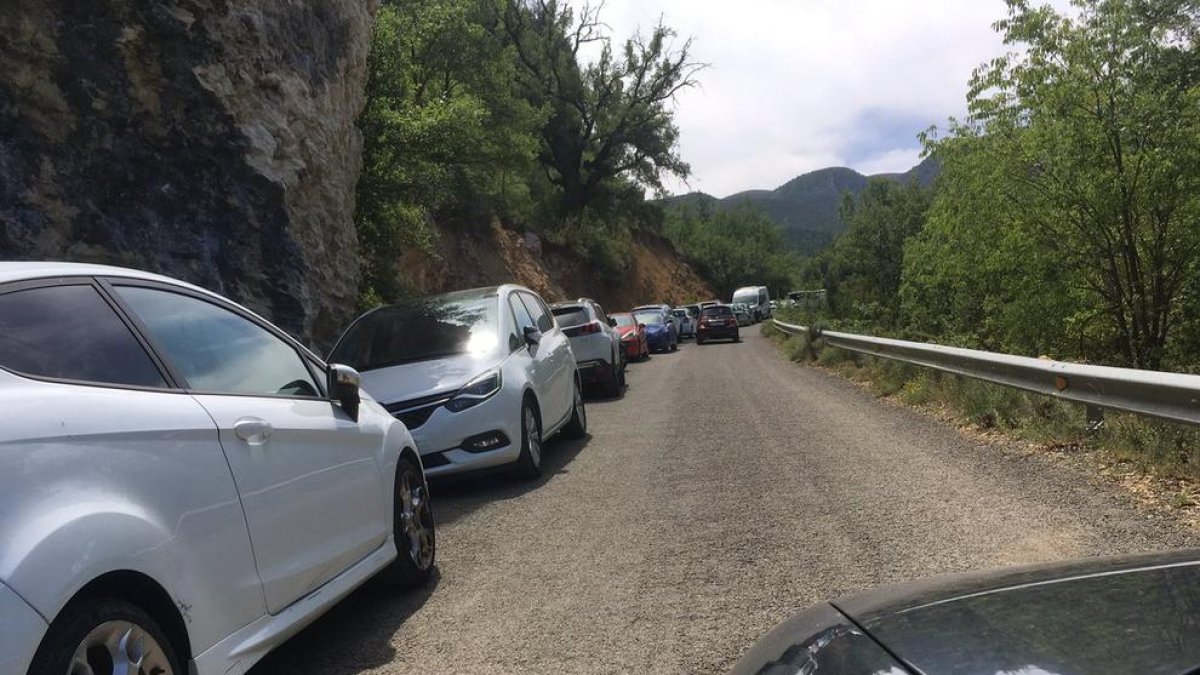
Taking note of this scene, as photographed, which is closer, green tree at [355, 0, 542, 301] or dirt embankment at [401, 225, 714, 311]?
green tree at [355, 0, 542, 301]

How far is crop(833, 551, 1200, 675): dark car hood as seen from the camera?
5.61 ft

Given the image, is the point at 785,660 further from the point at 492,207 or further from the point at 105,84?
the point at 492,207

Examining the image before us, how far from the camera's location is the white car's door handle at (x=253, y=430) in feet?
11.4

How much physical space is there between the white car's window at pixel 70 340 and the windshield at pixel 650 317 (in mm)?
27220

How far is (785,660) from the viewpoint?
6.71 ft

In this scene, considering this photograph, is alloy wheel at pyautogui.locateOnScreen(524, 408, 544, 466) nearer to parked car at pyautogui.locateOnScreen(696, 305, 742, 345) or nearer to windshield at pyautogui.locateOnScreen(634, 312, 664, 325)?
windshield at pyautogui.locateOnScreen(634, 312, 664, 325)

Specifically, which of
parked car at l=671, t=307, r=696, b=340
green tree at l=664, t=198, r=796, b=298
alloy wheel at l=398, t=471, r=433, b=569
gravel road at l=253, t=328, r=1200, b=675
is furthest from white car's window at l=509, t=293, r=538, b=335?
green tree at l=664, t=198, r=796, b=298

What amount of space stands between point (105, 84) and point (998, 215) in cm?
1185

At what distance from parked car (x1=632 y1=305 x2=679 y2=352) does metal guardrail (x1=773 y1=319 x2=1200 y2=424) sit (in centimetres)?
1827

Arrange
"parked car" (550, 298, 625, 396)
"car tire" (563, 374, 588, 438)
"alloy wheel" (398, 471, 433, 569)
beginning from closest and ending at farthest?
"alloy wheel" (398, 471, 433, 569), "car tire" (563, 374, 588, 438), "parked car" (550, 298, 625, 396)

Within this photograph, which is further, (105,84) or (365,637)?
(105,84)

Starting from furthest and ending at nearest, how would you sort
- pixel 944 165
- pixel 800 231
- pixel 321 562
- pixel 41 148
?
pixel 800 231 → pixel 944 165 → pixel 41 148 → pixel 321 562

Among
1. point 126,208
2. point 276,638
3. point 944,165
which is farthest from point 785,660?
point 944,165

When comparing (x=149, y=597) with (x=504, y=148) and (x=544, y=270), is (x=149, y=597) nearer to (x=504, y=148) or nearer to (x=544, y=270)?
(x=504, y=148)
